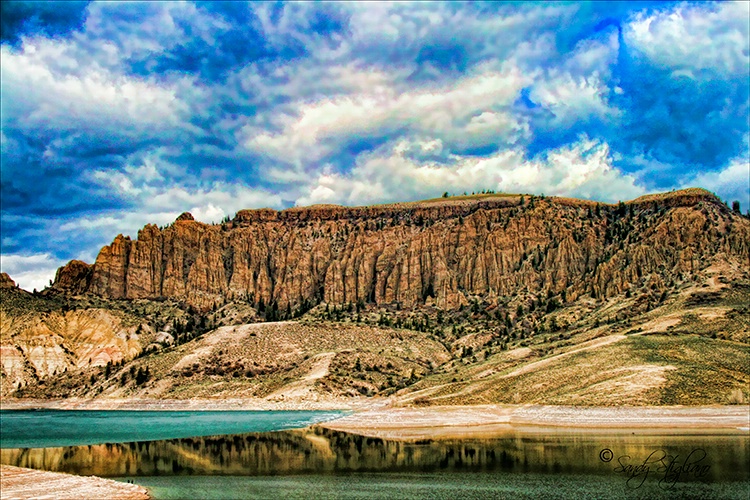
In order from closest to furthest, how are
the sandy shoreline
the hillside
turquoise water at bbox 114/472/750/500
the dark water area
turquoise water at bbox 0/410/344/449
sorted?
turquoise water at bbox 114/472/750/500 < the dark water area < the sandy shoreline < turquoise water at bbox 0/410/344/449 < the hillside

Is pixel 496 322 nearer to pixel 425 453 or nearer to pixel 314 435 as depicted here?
pixel 314 435

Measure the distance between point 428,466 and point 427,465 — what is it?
0.54m

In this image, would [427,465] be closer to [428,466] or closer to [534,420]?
[428,466]

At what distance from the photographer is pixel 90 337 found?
193500mm

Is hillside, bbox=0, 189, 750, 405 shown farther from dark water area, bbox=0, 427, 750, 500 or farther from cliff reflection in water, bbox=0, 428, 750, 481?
dark water area, bbox=0, 427, 750, 500

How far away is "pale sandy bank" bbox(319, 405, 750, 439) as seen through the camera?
262 ft

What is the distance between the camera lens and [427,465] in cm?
5947

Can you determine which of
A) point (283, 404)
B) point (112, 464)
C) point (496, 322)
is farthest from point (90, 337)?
point (112, 464)

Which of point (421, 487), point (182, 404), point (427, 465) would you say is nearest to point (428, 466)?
point (427, 465)

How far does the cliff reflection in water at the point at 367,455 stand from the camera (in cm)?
5766

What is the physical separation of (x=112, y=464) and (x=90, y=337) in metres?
140

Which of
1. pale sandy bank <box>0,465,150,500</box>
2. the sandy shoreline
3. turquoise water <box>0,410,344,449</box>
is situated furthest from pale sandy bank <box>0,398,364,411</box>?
pale sandy bank <box>0,465,150,500</box>

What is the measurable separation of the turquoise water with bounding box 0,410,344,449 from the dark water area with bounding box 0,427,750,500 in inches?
324

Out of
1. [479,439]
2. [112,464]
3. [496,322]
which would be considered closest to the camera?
[112,464]
